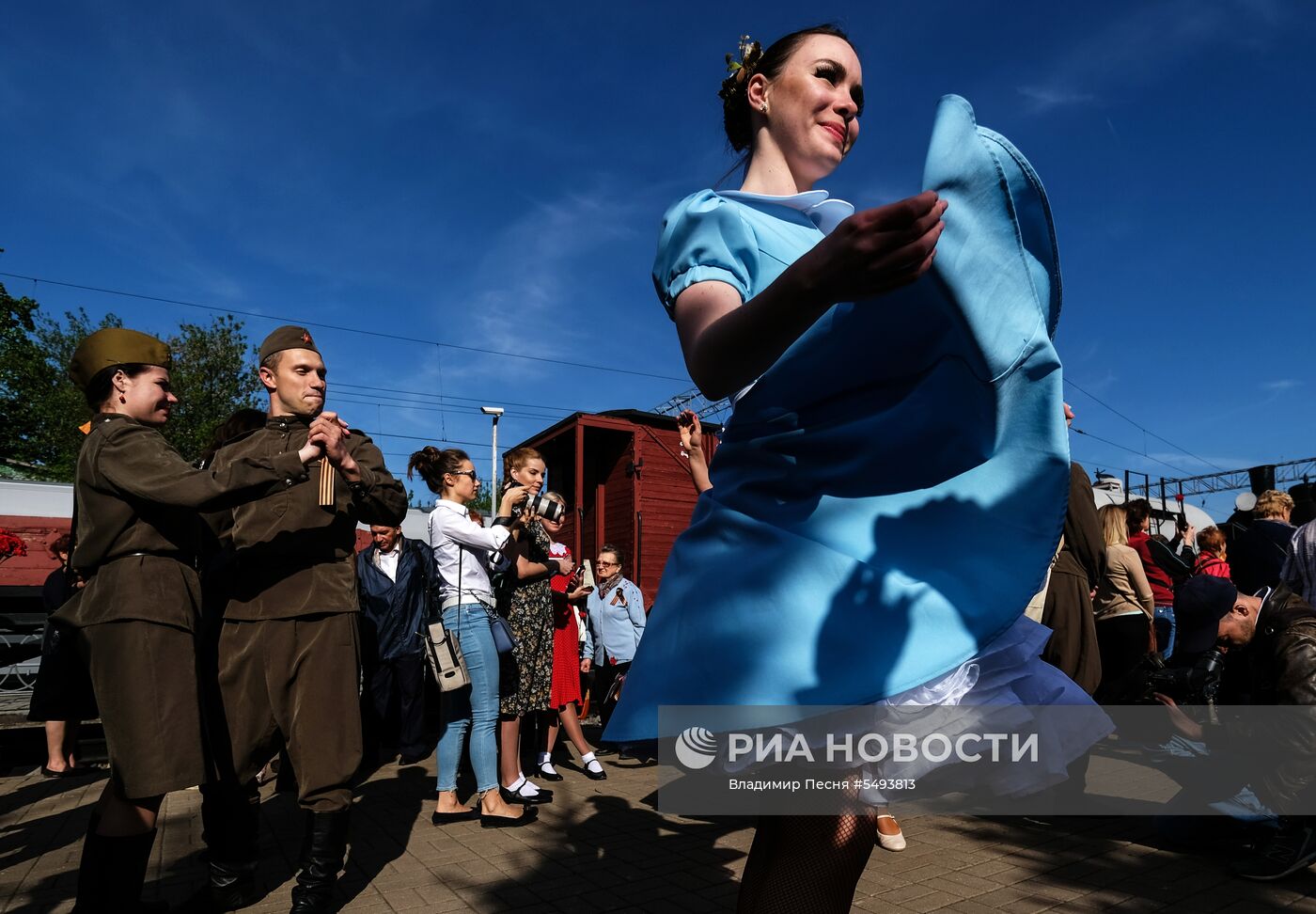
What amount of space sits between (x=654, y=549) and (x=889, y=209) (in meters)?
13.6

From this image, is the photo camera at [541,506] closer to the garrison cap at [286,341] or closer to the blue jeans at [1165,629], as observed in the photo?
the garrison cap at [286,341]

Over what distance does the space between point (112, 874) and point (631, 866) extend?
7.14 ft

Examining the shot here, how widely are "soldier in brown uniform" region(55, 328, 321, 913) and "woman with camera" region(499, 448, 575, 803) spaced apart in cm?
233

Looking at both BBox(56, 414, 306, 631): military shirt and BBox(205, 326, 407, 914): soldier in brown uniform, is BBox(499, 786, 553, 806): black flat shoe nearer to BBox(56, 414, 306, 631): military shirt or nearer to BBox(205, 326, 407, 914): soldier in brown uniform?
BBox(205, 326, 407, 914): soldier in brown uniform

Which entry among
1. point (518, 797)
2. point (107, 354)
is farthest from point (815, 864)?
point (518, 797)

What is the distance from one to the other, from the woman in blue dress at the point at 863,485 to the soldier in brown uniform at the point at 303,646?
2219 millimetres

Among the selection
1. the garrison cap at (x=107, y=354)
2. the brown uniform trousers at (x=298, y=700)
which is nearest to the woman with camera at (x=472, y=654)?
the brown uniform trousers at (x=298, y=700)

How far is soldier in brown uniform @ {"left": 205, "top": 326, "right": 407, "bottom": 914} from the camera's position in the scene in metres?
3.08

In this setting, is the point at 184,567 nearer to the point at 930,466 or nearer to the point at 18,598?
the point at 930,466

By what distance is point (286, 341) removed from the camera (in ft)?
11.5

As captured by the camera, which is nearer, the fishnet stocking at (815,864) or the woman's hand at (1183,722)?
the fishnet stocking at (815,864)

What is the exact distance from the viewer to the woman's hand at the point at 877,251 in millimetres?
816

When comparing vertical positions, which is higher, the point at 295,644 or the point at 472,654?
the point at 295,644

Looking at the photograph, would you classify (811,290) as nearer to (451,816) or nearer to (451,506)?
(451,506)
